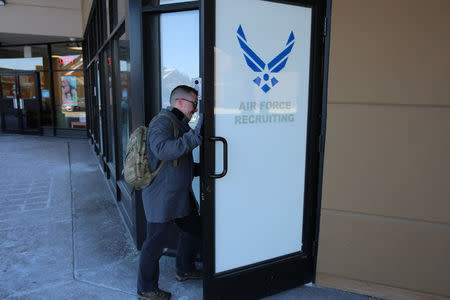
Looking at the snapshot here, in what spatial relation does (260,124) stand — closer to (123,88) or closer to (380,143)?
(380,143)

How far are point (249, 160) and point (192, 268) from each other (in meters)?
1.20

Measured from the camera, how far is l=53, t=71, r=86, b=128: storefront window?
1265cm

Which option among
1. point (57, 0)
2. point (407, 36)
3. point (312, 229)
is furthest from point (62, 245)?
point (57, 0)

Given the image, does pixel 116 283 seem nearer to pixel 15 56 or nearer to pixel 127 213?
pixel 127 213

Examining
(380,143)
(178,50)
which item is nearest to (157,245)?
(178,50)

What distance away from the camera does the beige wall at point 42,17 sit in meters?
10.5

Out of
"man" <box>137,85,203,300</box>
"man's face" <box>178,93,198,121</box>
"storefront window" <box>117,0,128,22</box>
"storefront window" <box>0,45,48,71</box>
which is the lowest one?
"man" <box>137,85,203,300</box>

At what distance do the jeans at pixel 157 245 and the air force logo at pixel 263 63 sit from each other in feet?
4.04

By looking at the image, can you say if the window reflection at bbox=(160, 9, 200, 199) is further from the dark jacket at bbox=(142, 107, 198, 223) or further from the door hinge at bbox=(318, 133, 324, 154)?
the door hinge at bbox=(318, 133, 324, 154)

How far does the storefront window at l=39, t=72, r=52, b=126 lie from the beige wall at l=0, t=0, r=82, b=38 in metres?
2.22

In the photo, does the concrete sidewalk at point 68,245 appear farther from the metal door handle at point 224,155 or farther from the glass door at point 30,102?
the glass door at point 30,102

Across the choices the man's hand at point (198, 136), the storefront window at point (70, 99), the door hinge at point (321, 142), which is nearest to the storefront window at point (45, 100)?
the storefront window at point (70, 99)

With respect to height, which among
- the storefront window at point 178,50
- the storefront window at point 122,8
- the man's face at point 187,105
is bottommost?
the man's face at point 187,105

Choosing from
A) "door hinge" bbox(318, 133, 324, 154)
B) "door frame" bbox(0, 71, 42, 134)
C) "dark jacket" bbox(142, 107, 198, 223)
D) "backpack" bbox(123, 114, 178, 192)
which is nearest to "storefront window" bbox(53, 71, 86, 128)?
"door frame" bbox(0, 71, 42, 134)
